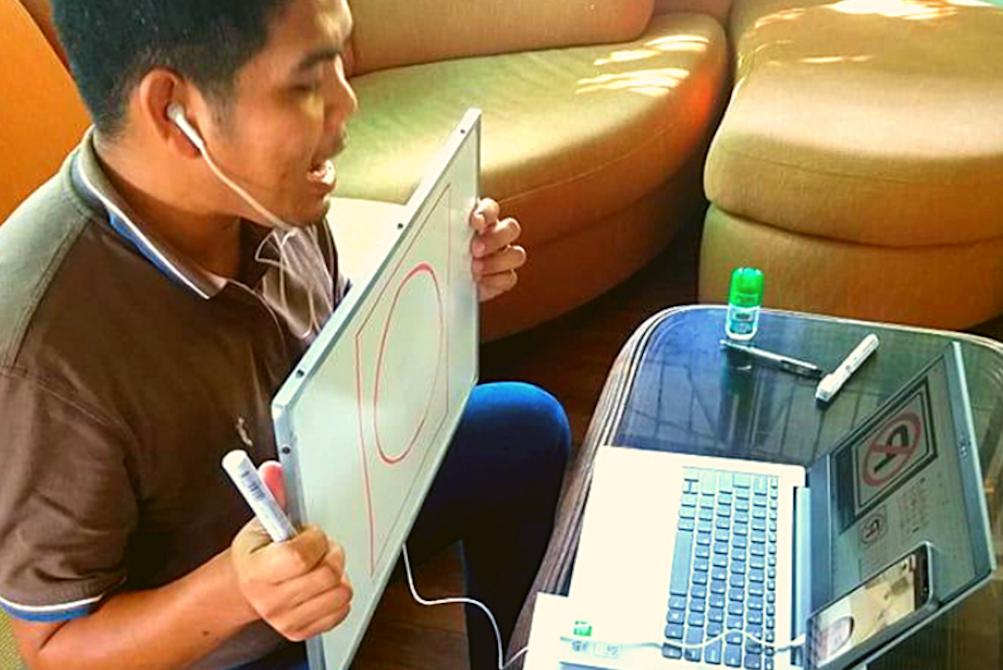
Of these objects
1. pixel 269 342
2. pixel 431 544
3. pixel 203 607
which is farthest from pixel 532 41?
pixel 203 607

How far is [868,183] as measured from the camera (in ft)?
6.01

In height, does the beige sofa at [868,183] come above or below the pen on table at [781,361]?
above

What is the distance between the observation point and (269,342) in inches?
37.8

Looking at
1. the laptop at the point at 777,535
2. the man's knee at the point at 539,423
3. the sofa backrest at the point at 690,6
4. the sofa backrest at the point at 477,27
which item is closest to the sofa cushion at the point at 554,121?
the sofa backrest at the point at 477,27

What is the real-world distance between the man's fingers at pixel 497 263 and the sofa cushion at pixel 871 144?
87 cm

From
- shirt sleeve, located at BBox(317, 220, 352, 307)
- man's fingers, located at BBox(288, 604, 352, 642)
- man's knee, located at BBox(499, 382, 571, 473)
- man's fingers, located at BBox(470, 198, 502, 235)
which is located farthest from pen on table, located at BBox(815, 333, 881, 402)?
man's fingers, located at BBox(288, 604, 352, 642)

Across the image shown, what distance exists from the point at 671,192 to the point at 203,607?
1.64 meters

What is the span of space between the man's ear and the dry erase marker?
0.25 metres

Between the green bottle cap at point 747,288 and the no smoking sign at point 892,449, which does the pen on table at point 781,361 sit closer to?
the green bottle cap at point 747,288

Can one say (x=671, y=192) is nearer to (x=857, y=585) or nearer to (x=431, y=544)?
(x=431, y=544)

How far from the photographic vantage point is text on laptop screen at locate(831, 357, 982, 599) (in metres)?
0.82

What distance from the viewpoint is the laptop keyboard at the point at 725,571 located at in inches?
35.6

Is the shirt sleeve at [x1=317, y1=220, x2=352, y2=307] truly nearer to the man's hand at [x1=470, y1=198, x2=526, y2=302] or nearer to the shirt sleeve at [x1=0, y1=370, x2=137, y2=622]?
the man's hand at [x1=470, y1=198, x2=526, y2=302]

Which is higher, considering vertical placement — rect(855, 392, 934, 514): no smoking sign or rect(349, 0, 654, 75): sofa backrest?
rect(349, 0, 654, 75): sofa backrest
